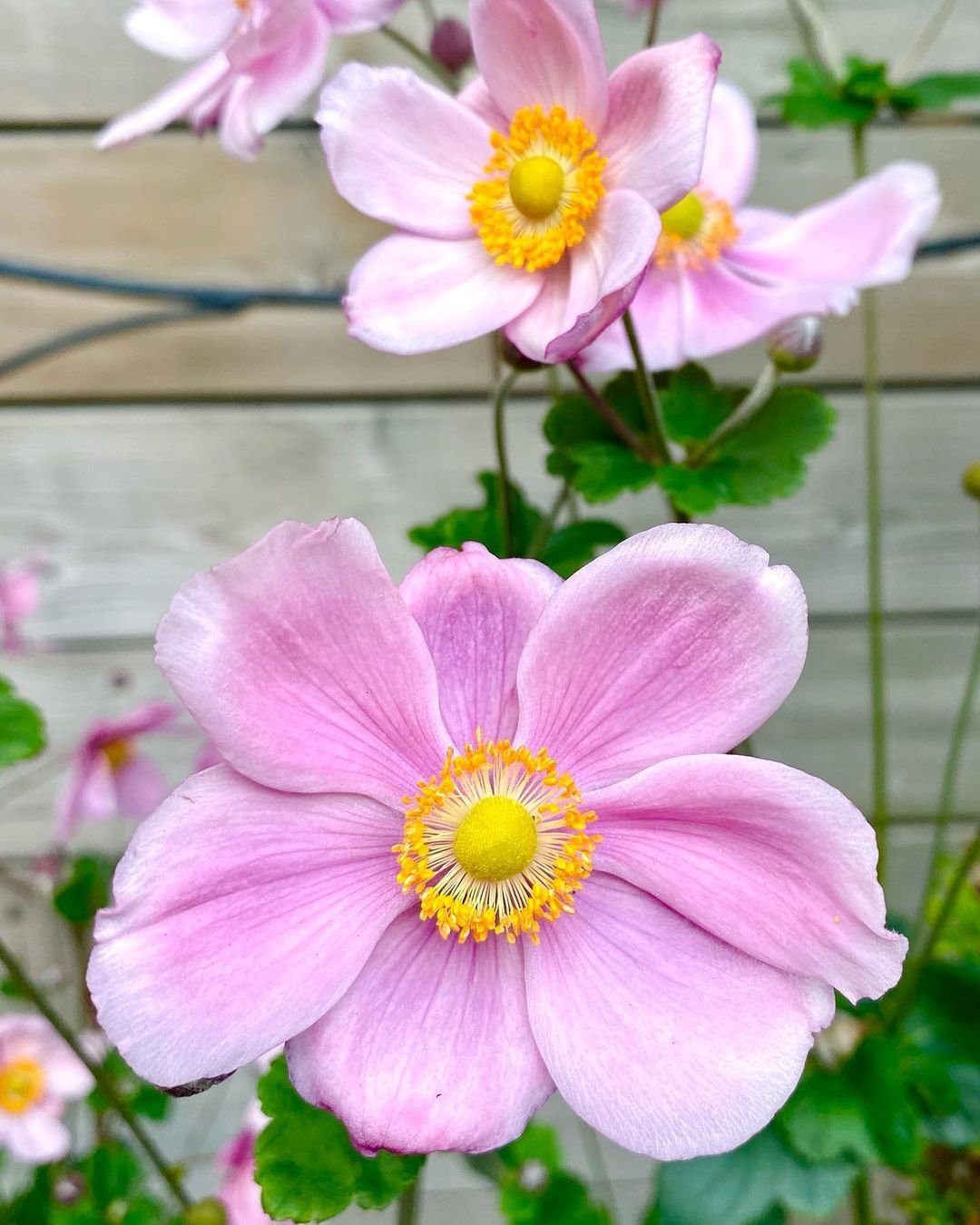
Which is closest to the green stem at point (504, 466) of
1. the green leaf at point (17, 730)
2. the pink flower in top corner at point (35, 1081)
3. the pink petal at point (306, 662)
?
the pink petal at point (306, 662)

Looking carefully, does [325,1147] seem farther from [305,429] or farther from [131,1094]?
[305,429]

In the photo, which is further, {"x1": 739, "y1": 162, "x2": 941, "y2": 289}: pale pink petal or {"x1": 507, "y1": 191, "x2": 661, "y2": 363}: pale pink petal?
{"x1": 739, "y1": 162, "x2": 941, "y2": 289}: pale pink petal

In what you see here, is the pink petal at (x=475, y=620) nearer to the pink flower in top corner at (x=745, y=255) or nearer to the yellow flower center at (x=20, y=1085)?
the pink flower in top corner at (x=745, y=255)

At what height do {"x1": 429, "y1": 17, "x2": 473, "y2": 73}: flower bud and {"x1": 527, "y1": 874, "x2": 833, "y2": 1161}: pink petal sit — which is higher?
{"x1": 429, "y1": 17, "x2": 473, "y2": 73}: flower bud

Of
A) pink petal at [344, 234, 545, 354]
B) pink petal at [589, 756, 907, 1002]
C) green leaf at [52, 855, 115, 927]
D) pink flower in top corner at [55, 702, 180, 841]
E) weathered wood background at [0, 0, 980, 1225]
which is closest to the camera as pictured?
pink petal at [589, 756, 907, 1002]

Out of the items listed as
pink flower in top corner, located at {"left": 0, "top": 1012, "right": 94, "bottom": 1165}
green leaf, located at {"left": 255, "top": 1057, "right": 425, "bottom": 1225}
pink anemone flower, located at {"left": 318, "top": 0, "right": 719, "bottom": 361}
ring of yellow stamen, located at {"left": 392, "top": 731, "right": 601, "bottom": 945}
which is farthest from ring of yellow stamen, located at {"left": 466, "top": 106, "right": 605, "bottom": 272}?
pink flower in top corner, located at {"left": 0, "top": 1012, "right": 94, "bottom": 1165}

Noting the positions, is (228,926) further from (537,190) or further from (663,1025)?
(537,190)

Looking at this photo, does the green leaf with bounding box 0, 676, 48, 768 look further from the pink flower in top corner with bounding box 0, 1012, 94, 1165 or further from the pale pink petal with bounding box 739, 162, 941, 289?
the pink flower in top corner with bounding box 0, 1012, 94, 1165
